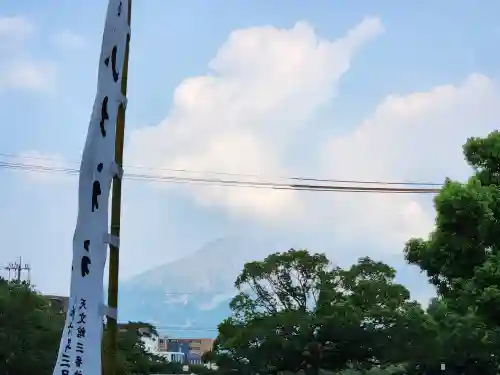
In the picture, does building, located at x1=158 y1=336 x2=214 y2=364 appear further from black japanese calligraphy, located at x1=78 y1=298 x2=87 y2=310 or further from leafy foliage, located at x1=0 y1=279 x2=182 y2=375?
black japanese calligraphy, located at x1=78 y1=298 x2=87 y2=310

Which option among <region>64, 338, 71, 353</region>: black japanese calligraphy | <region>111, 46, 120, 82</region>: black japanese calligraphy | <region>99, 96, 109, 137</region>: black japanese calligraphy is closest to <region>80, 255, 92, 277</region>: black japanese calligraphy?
<region>64, 338, 71, 353</region>: black japanese calligraphy

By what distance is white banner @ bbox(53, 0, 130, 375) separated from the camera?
4.96m

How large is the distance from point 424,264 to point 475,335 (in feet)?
53.6

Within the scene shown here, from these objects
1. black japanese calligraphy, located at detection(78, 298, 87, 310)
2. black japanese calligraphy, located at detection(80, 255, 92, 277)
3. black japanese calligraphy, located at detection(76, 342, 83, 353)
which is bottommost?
black japanese calligraphy, located at detection(76, 342, 83, 353)

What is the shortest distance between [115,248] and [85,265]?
0.26 metres

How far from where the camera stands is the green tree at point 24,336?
933 inches

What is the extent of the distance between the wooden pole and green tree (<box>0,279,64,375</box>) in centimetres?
1990

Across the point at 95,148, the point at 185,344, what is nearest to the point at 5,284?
the point at 95,148

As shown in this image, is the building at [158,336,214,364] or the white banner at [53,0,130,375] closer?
the white banner at [53,0,130,375]

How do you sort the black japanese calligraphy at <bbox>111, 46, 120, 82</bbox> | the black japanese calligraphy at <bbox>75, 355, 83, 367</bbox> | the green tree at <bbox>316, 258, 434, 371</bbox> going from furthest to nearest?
the green tree at <bbox>316, 258, 434, 371</bbox> → the black japanese calligraphy at <bbox>111, 46, 120, 82</bbox> → the black japanese calligraphy at <bbox>75, 355, 83, 367</bbox>

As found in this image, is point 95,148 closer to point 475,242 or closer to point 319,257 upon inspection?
point 475,242

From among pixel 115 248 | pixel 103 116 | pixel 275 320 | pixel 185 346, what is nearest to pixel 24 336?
pixel 275 320

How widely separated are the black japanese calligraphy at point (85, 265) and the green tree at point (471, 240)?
243 inches

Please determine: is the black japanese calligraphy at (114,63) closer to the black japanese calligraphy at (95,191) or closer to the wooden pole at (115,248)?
the wooden pole at (115,248)
